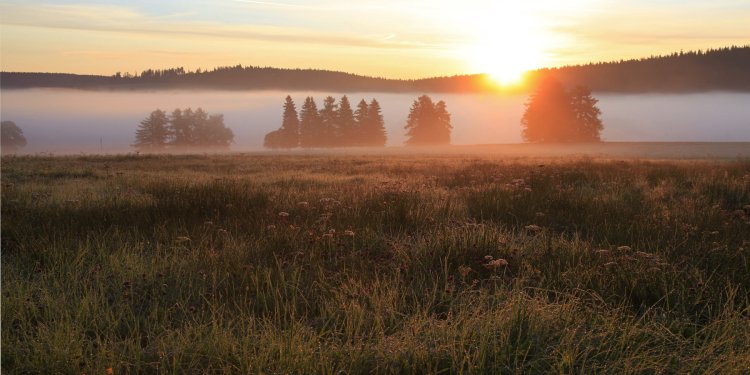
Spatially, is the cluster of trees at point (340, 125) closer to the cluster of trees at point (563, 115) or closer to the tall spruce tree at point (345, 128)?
the tall spruce tree at point (345, 128)

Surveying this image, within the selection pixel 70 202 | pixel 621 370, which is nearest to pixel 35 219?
pixel 70 202

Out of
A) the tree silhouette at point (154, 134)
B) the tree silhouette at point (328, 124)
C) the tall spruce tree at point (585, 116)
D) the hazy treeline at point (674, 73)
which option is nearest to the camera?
the tall spruce tree at point (585, 116)

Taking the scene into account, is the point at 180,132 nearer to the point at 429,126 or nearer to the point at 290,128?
the point at 290,128

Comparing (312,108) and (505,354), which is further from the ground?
(312,108)

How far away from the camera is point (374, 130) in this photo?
2832 inches

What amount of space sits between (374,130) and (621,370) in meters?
70.3

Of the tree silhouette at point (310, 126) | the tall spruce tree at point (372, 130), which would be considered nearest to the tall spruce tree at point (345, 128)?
the tall spruce tree at point (372, 130)

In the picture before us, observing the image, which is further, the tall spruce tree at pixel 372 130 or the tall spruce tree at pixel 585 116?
the tall spruce tree at pixel 372 130

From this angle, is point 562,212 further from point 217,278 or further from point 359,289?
point 217,278

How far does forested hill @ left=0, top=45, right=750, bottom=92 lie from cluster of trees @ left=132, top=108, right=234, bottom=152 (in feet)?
211

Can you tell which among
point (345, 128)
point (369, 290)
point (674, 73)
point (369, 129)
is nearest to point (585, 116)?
point (369, 129)

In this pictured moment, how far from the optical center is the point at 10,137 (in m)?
94.3

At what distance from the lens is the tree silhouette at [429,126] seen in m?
71.0

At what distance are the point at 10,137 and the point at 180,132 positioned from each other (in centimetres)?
4036
